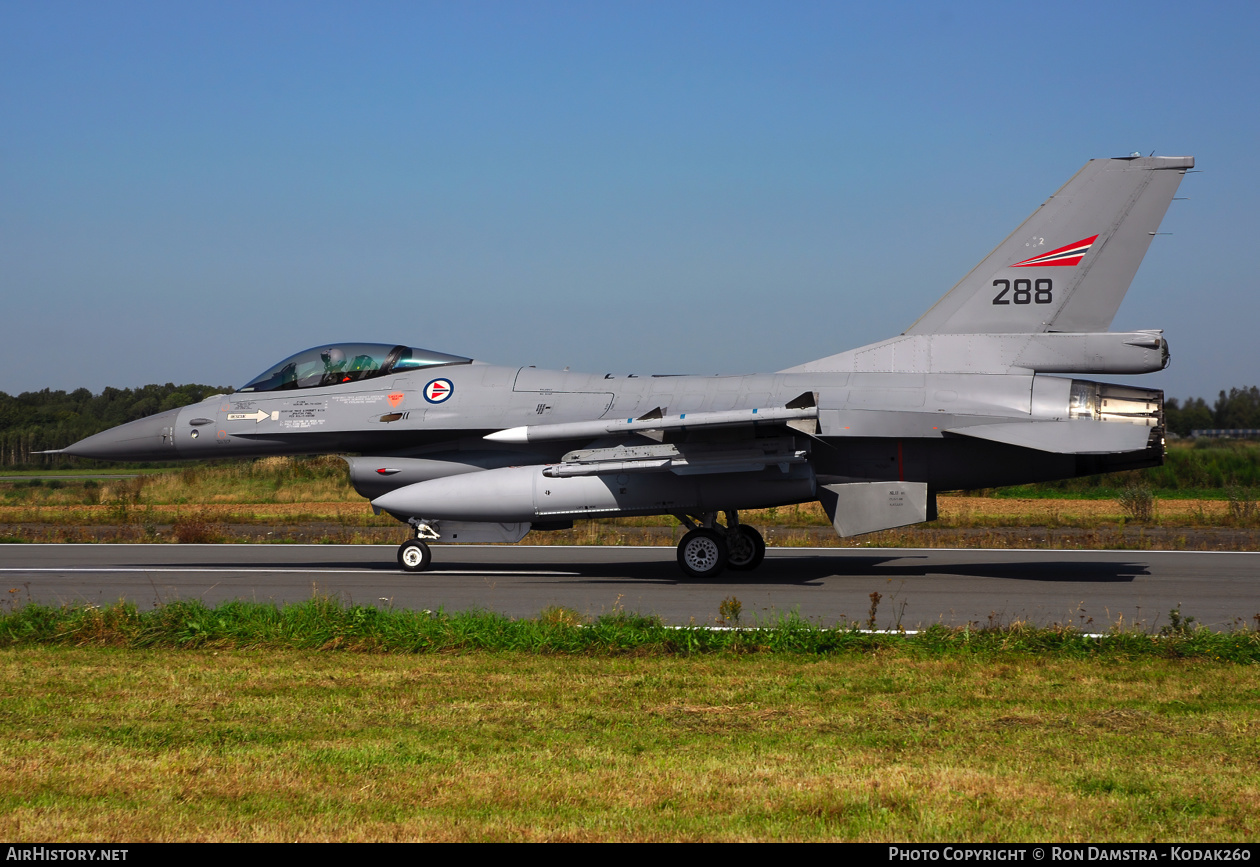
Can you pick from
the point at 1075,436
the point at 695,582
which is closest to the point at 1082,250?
the point at 1075,436

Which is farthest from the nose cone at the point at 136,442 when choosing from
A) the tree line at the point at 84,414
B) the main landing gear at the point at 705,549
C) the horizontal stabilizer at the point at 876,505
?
the tree line at the point at 84,414

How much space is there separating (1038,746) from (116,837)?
4.63 meters

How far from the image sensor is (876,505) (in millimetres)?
13805

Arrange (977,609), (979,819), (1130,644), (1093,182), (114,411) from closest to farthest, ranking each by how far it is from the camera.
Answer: (979,819), (1130,644), (977,609), (1093,182), (114,411)

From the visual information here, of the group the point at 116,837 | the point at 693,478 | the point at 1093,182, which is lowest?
the point at 116,837

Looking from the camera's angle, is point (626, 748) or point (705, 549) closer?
point (626, 748)

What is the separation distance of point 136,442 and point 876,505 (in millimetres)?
10883

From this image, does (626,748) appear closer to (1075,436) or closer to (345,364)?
(1075,436)

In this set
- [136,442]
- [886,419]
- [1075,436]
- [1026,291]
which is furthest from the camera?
[136,442]

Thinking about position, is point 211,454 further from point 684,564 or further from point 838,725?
point 838,725

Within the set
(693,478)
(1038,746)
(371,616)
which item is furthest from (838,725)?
(693,478)

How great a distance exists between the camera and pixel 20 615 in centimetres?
997

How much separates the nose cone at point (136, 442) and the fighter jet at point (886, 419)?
11.9ft

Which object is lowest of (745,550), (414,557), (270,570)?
(270,570)
